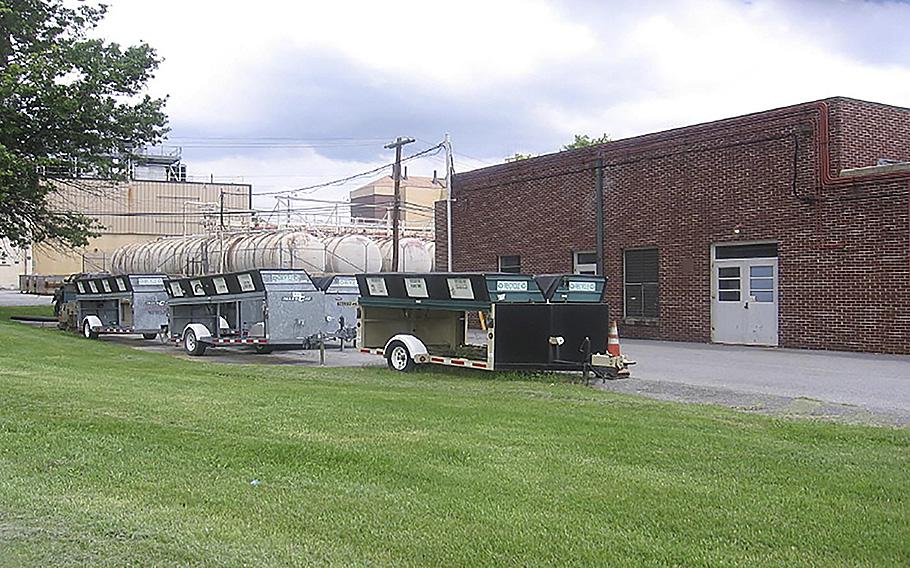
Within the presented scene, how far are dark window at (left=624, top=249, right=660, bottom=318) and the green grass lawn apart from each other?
15159mm

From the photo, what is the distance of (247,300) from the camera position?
73.3ft

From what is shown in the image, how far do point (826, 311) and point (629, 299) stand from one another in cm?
660

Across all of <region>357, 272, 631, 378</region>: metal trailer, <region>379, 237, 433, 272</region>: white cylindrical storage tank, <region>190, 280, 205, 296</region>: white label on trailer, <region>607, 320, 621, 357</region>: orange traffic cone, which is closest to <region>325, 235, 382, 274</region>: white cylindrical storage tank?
<region>379, 237, 433, 272</region>: white cylindrical storage tank

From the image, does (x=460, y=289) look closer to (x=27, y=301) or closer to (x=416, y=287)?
(x=416, y=287)

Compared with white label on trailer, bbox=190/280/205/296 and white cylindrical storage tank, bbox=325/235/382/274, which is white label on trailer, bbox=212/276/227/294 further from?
white cylindrical storage tank, bbox=325/235/382/274

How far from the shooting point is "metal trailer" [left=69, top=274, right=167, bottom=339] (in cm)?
2801

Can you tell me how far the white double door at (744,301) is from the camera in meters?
23.7

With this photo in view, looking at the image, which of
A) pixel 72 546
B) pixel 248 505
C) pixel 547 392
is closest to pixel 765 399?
pixel 547 392

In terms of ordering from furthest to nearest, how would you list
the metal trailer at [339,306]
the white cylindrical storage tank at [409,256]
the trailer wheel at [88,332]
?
1. the white cylindrical storage tank at [409,256]
2. the trailer wheel at [88,332]
3. the metal trailer at [339,306]

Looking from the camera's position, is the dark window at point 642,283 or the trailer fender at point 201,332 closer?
the trailer fender at point 201,332

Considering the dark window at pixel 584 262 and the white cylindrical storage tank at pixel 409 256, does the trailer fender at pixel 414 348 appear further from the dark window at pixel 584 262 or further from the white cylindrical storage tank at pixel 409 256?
the white cylindrical storage tank at pixel 409 256

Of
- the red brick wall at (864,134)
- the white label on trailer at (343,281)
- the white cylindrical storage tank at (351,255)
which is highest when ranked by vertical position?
the red brick wall at (864,134)

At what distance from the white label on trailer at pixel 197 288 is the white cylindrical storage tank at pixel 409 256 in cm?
2635

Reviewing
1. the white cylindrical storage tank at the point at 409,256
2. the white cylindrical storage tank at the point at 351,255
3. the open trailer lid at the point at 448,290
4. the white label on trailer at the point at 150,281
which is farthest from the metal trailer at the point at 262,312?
the white cylindrical storage tank at the point at 409,256
